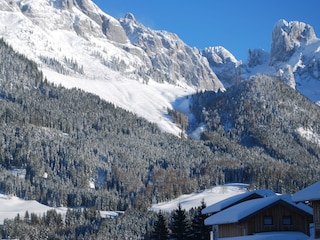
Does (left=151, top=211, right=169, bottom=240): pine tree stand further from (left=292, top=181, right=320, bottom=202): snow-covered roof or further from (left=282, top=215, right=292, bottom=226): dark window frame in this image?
(left=292, top=181, right=320, bottom=202): snow-covered roof

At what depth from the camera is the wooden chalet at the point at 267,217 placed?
193 feet

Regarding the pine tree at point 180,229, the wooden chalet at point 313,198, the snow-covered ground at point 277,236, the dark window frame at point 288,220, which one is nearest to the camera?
the wooden chalet at point 313,198

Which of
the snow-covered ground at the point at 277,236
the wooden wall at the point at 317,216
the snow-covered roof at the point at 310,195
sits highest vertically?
the snow-covered roof at the point at 310,195

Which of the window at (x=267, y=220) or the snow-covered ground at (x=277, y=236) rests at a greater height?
the window at (x=267, y=220)

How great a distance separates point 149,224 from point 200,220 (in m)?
113

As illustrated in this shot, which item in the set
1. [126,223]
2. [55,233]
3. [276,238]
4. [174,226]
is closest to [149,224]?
[126,223]

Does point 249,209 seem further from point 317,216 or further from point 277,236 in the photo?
point 317,216

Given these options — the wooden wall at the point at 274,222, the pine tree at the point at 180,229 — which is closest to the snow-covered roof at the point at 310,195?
the wooden wall at the point at 274,222

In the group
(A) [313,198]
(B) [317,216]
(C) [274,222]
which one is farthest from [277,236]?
(A) [313,198]

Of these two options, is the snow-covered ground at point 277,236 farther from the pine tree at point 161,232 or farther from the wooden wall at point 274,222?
the pine tree at point 161,232

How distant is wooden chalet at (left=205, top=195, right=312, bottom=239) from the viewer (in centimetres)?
5869

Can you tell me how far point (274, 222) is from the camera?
59.9 meters

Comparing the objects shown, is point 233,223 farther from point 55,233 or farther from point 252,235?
point 55,233

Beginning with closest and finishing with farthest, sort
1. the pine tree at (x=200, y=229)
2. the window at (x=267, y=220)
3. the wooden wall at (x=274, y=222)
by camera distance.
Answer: the wooden wall at (x=274, y=222)
the window at (x=267, y=220)
the pine tree at (x=200, y=229)
